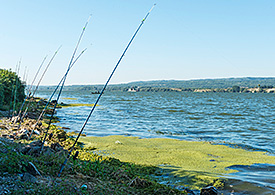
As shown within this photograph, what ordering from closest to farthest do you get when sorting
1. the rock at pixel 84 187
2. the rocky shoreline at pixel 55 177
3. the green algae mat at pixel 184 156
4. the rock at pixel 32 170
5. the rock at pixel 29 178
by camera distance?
the rocky shoreline at pixel 55 177 < the rock at pixel 29 178 < the rock at pixel 84 187 < the rock at pixel 32 170 < the green algae mat at pixel 184 156

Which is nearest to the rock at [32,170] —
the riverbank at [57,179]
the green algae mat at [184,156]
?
the riverbank at [57,179]

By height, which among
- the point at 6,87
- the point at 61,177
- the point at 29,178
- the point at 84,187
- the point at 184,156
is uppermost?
the point at 6,87

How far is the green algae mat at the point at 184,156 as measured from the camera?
973 centimetres

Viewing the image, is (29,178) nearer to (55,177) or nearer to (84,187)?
(55,177)

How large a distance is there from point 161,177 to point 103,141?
7029 mm

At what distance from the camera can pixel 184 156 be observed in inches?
493

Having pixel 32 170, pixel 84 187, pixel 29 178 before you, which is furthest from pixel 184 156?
pixel 29 178

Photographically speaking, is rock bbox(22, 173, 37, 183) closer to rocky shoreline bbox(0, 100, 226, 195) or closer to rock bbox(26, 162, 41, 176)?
rocky shoreline bbox(0, 100, 226, 195)

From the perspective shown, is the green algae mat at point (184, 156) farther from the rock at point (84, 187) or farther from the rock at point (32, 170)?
the rock at point (32, 170)

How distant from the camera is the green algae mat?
9.73m

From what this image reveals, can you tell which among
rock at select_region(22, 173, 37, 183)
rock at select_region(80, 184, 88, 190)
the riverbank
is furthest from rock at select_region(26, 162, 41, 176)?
rock at select_region(80, 184, 88, 190)

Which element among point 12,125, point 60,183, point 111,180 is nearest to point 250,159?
point 111,180

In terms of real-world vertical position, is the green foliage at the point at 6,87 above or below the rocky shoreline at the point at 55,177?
above

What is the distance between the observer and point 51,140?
13.4m
